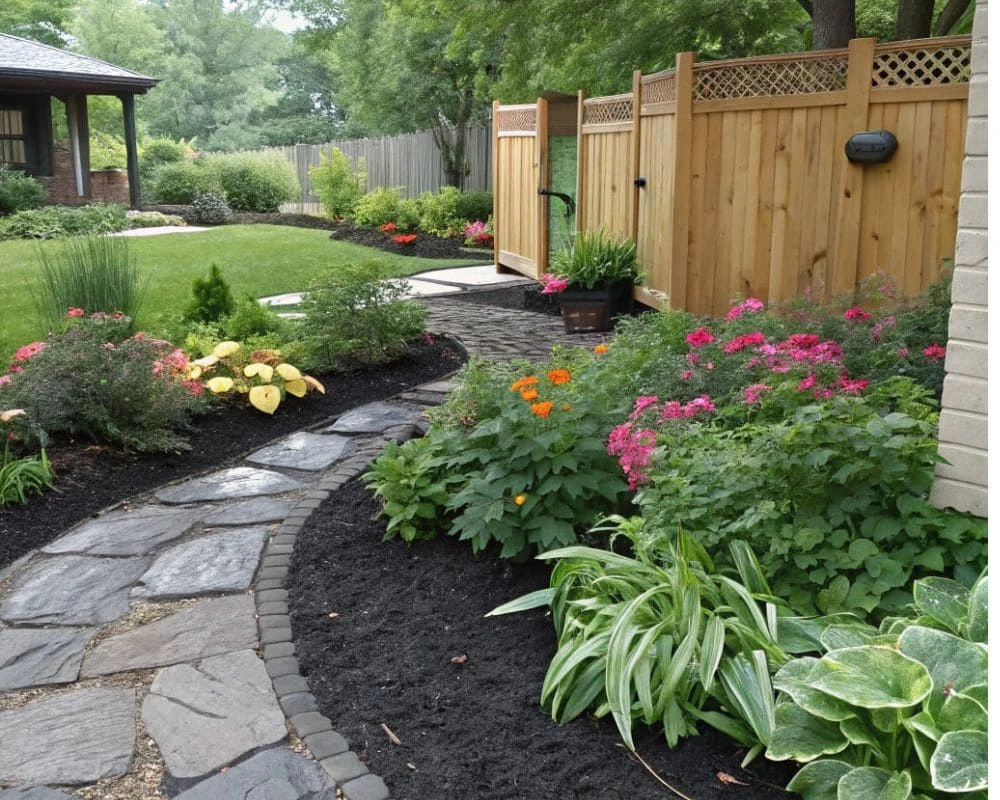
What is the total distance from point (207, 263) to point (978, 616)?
10.8 m

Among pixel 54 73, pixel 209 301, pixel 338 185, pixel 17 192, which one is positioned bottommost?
pixel 209 301

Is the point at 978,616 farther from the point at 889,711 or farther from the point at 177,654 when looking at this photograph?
the point at 177,654

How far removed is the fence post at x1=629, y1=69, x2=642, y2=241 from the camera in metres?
8.43

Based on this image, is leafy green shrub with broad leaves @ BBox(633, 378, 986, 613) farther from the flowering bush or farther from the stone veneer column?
the flowering bush

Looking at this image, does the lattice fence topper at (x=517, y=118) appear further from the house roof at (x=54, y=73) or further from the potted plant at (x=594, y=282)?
the house roof at (x=54, y=73)

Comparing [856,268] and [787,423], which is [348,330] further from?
[787,423]

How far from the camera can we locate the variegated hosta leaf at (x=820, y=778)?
2.24 metres

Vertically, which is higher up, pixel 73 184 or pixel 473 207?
pixel 73 184

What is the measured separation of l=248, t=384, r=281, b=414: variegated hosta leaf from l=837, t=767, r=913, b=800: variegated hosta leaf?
4.08m

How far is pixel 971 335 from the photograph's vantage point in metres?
2.79

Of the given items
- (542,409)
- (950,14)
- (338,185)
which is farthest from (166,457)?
(338,185)

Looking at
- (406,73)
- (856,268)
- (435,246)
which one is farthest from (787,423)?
(406,73)

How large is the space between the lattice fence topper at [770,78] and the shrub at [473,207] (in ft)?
31.2

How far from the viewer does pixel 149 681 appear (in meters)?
3.04
